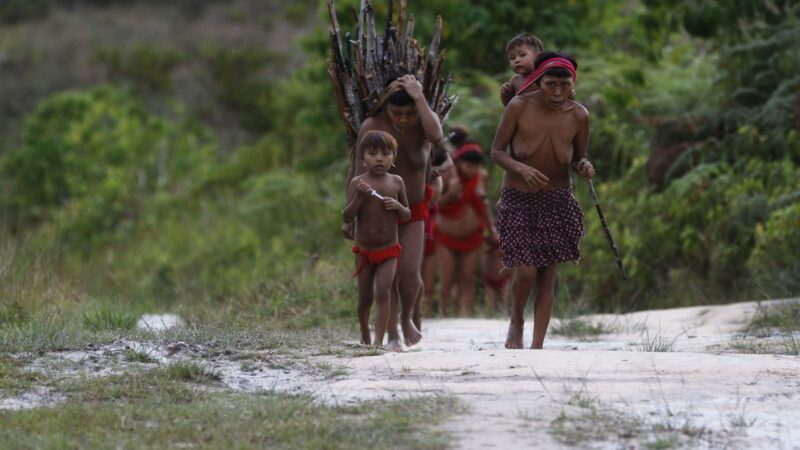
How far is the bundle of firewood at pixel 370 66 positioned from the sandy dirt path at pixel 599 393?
2248mm

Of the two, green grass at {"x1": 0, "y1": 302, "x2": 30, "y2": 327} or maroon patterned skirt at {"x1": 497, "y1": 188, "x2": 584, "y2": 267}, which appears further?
green grass at {"x1": 0, "y1": 302, "x2": 30, "y2": 327}

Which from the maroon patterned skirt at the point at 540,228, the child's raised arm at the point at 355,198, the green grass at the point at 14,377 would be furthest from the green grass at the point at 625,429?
the child's raised arm at the point at 355,198

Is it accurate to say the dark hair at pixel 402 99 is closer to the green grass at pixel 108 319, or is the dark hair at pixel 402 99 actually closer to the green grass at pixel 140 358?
the green grass at pixel 108 319

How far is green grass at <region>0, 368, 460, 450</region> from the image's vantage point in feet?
15.7

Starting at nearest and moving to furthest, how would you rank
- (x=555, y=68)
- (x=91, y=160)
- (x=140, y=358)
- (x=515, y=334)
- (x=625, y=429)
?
(x=625, y=429), (x=140, y=358), (x=555, y=68), (x=515, y=334), (x=91, y=160)

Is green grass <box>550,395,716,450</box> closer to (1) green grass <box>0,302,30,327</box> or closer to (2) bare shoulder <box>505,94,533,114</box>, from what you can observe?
(2) bare shoulder <box>505,94,533,114</box>

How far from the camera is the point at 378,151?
24.9 ft

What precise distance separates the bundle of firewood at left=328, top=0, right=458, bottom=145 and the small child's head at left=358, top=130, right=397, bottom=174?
557 mm

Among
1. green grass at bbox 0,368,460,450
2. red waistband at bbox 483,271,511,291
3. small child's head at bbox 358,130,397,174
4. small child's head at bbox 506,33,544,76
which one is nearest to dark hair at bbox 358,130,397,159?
small child's head at bbox 358,130,397,174

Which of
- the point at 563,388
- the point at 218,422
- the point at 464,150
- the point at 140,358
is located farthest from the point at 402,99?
the point at 464,150

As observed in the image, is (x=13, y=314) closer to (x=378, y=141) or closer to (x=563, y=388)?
(x=378, y=141)

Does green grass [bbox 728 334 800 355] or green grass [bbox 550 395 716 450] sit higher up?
green grass [bbox 550 395 716 450]

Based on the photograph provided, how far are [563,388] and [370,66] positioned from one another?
344cm

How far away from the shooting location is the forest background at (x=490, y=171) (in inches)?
424
